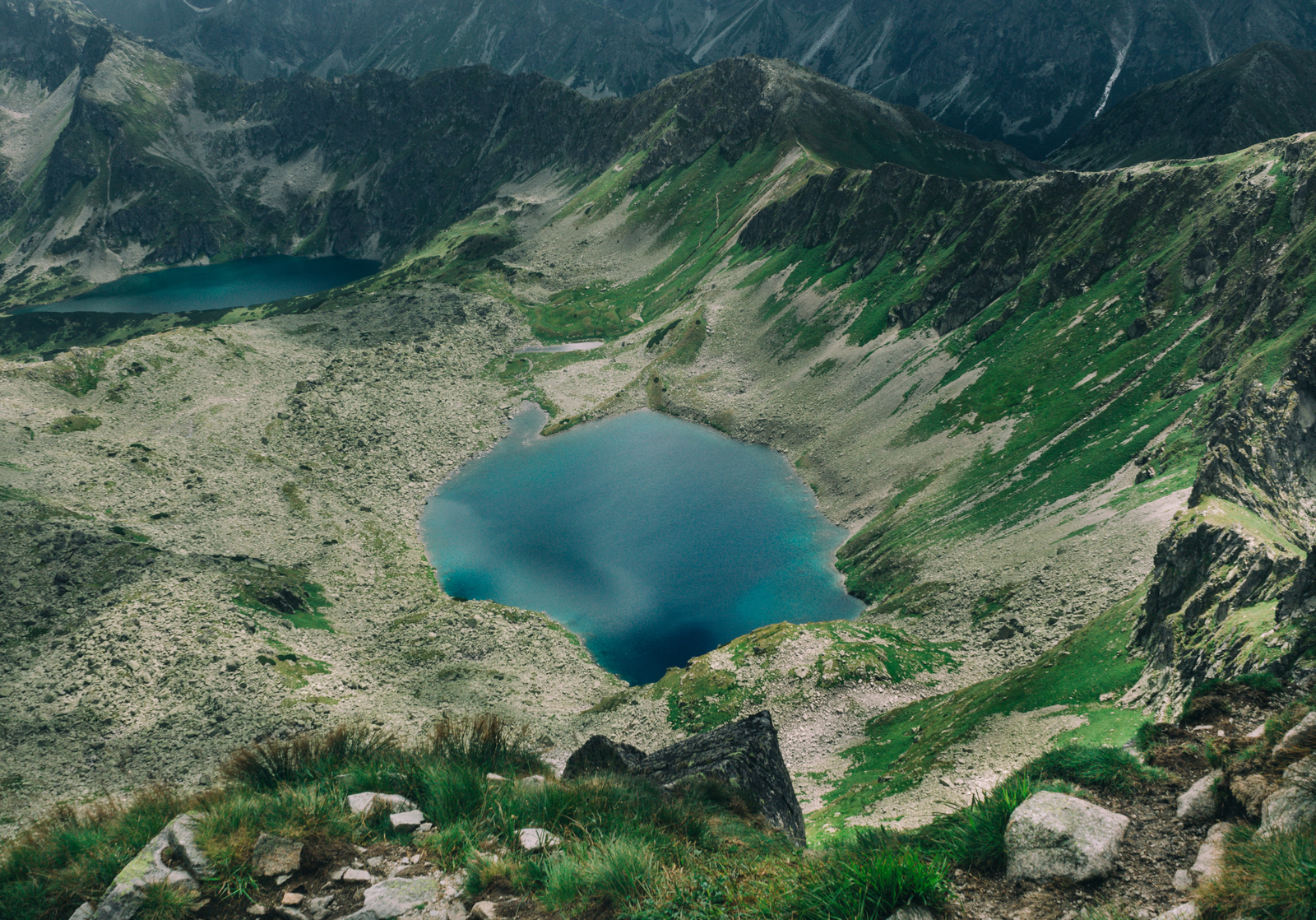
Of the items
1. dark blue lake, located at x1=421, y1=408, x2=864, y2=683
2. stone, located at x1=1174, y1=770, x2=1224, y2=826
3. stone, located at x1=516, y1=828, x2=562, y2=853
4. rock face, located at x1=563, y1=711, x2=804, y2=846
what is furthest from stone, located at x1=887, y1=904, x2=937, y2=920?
dark blue lake, located at x1=421, y1=408, x2=864, y2=683

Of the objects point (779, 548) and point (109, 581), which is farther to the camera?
point (779, 548)

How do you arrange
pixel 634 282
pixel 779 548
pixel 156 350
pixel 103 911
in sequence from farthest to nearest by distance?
pixel 634 282, pixel 156 350, pixel 779 548, pixel 103 911

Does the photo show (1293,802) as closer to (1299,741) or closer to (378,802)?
(1299,741)

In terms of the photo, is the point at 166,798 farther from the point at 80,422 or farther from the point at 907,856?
the point at 80,422

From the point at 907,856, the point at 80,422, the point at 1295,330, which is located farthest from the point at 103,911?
the point at 80,422

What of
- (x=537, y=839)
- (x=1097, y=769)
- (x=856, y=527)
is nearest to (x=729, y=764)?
(x=537, y=839)

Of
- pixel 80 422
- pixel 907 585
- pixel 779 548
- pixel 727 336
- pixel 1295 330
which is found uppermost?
pixel 1295 330
